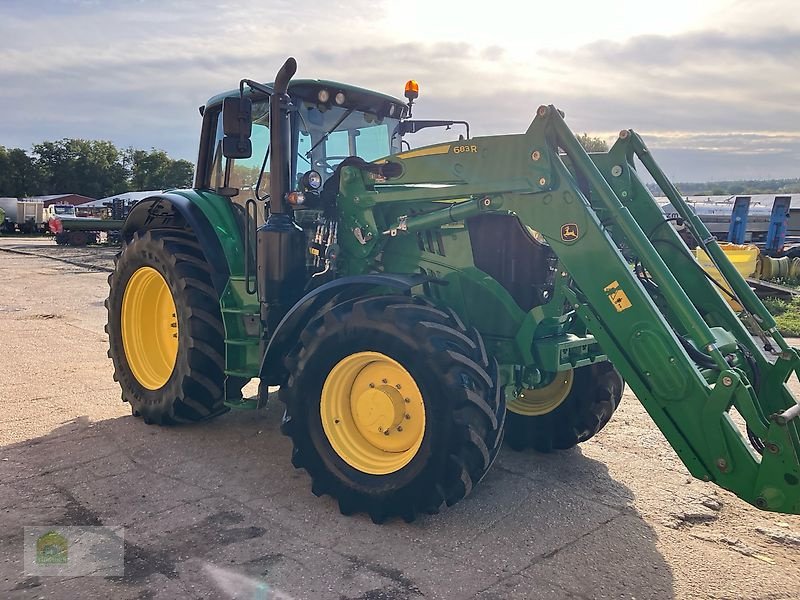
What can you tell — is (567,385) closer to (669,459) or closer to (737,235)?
(669,459)

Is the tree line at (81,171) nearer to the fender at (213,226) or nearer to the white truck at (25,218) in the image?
the white truck at (25,218)

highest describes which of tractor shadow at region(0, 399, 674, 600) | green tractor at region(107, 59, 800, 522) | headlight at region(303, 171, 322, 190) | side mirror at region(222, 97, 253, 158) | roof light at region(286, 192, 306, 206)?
side mirror at region(222, 97, 253, 158)

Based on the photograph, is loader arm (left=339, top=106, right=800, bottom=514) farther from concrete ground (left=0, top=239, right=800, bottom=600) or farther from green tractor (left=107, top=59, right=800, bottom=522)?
concrete ground (left=0, top=239, right=800, bottom=600)

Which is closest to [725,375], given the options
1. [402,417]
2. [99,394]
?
[402,417]

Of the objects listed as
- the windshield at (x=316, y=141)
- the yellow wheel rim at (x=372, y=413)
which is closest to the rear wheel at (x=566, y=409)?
the yellow wheel rim at (x=372, y=413)

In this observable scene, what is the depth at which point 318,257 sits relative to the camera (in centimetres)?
482

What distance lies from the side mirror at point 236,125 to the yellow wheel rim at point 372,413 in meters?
1.51

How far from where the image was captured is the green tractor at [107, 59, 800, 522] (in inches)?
140

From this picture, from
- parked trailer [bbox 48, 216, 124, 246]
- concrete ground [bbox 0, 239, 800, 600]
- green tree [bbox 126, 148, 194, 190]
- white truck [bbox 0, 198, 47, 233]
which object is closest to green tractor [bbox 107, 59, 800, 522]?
A: concrete ground [bbox 0, 239, 800, 600]

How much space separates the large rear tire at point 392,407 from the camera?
374 cm

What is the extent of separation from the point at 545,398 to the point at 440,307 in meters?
1.69

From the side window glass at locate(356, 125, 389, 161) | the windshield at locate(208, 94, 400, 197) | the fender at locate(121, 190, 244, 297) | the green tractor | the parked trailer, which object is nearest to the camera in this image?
the green tractor

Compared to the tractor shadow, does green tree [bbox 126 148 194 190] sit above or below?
above

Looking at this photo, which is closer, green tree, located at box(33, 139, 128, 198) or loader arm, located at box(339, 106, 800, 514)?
loader arm, located at box(339, 106, 800, 514)
